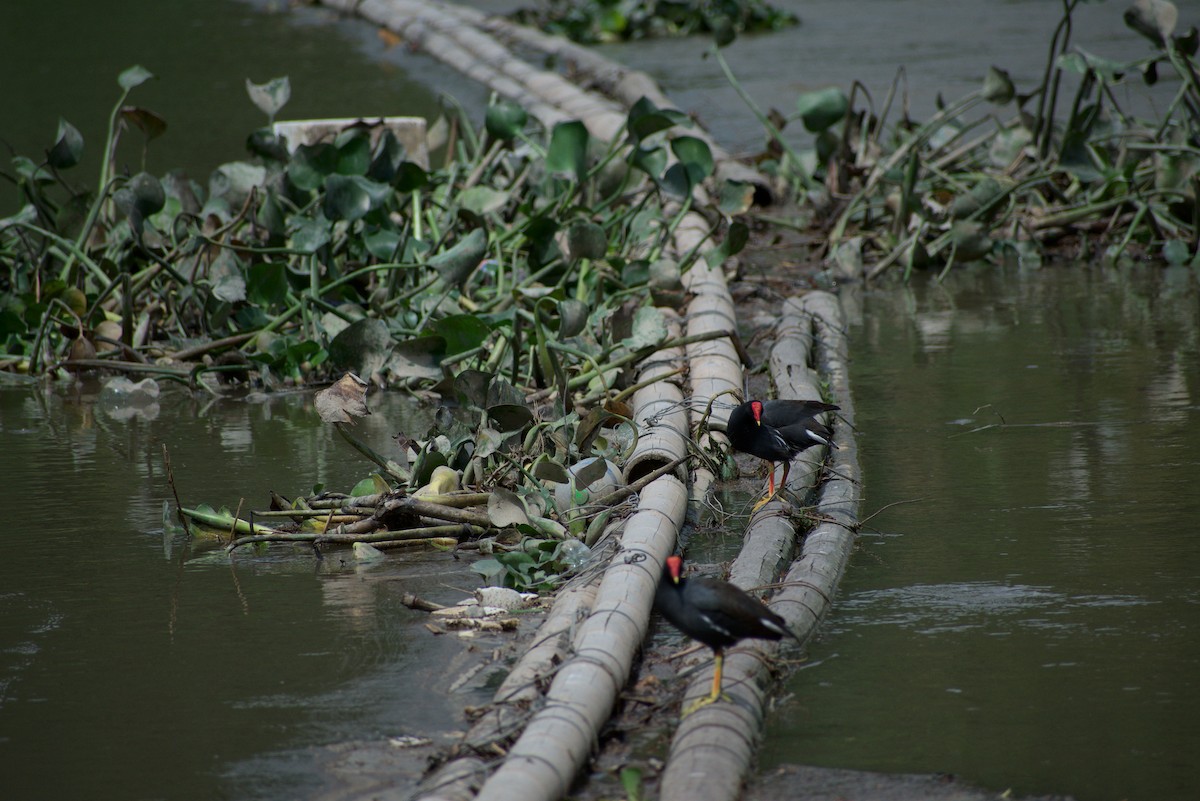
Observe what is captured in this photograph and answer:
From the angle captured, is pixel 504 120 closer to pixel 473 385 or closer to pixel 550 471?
pixel 473 385

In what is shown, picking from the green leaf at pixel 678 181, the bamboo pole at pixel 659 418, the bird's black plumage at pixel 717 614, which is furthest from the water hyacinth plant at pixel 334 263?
the bird's black plumage at pixel 717 614

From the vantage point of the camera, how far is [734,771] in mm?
2742

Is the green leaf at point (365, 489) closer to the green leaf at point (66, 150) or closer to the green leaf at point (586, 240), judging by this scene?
the green leaf at point (586, 240)

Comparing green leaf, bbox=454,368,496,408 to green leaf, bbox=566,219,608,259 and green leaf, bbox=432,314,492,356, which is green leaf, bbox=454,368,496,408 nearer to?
green leaf, bbox=432,314,492,356

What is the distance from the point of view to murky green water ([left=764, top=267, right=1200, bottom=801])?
2.94 meters

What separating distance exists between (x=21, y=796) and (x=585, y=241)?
157 inches

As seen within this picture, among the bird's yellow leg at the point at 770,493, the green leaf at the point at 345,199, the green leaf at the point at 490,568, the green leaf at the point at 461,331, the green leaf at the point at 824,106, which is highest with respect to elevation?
the green leaf at the point at 824,106

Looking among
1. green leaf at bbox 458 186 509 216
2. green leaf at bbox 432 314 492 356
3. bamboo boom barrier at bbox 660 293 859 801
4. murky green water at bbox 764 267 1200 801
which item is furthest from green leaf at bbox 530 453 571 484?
green leaf at bbox 458 186 509 216

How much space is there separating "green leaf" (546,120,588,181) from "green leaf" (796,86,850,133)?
228 centimetres

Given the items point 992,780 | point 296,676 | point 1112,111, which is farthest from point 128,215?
point 1112,111

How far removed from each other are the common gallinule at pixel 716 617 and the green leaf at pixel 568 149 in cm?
424

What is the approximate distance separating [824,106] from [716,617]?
6369 millimetres

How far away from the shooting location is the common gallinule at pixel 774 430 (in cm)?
431

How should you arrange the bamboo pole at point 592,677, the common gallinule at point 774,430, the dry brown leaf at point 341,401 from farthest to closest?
the dry brown leaf at point 341,401 → the common gallinule at point 774,430 → the bamboo pole at point 592,677
